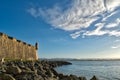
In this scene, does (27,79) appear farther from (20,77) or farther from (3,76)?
(3,76)

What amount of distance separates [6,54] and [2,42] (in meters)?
4.24

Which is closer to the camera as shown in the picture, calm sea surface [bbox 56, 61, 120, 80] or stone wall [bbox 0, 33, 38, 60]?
calm sea surface [bbox 56, 61, 120, 80]

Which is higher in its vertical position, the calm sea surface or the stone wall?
the stone wall

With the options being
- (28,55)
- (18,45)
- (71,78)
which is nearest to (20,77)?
(71,78)

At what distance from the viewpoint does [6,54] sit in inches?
2144

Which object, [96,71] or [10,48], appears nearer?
[96,71]

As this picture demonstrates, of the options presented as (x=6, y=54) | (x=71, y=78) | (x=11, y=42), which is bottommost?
(x=71, y=78)

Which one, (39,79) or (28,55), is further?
(28,55)

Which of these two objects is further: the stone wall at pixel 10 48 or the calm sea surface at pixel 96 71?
the stone wall at pixel 10 48

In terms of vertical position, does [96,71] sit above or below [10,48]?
below

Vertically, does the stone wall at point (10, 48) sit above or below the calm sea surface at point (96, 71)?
above

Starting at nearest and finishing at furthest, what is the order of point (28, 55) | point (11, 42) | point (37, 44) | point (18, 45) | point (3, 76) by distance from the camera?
point (3, 76)
point (11, 42)
point (18, 45)
point (28, 55)
point (37, 44)

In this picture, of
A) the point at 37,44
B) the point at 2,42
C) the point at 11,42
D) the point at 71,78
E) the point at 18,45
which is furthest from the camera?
the point at 37,44

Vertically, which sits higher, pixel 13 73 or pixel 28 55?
pixel 28 55
